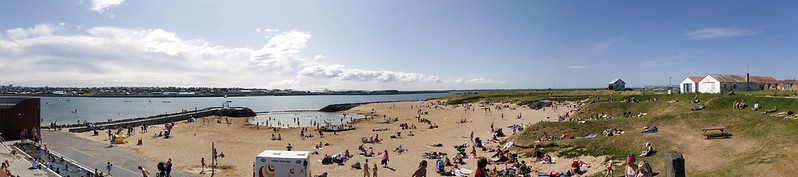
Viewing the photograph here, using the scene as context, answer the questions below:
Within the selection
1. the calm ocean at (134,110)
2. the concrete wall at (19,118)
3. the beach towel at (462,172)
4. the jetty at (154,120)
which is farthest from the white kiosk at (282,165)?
the calm ocean at (134,110)

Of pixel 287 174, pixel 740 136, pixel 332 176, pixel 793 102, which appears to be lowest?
pixel 332 176

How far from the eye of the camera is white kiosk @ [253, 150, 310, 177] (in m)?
13.3

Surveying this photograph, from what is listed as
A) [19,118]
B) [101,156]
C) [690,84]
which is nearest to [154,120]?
[19,118]

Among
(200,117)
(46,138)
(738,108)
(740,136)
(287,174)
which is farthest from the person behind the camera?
(200,117)

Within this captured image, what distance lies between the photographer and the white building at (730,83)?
123 feet

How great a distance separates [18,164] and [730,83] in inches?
2262

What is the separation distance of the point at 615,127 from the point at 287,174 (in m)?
19.6

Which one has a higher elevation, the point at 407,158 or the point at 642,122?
the point at 642,122

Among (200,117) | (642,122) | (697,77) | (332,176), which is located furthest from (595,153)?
(200,117)

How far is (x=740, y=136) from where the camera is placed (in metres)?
15.7

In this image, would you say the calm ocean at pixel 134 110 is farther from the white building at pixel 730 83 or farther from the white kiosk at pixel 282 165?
the white building at pixel 730 83

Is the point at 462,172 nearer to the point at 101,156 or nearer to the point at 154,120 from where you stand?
the point at 101,156

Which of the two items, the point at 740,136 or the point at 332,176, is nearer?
the point at 740,136

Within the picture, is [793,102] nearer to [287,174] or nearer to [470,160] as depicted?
[470,160]
